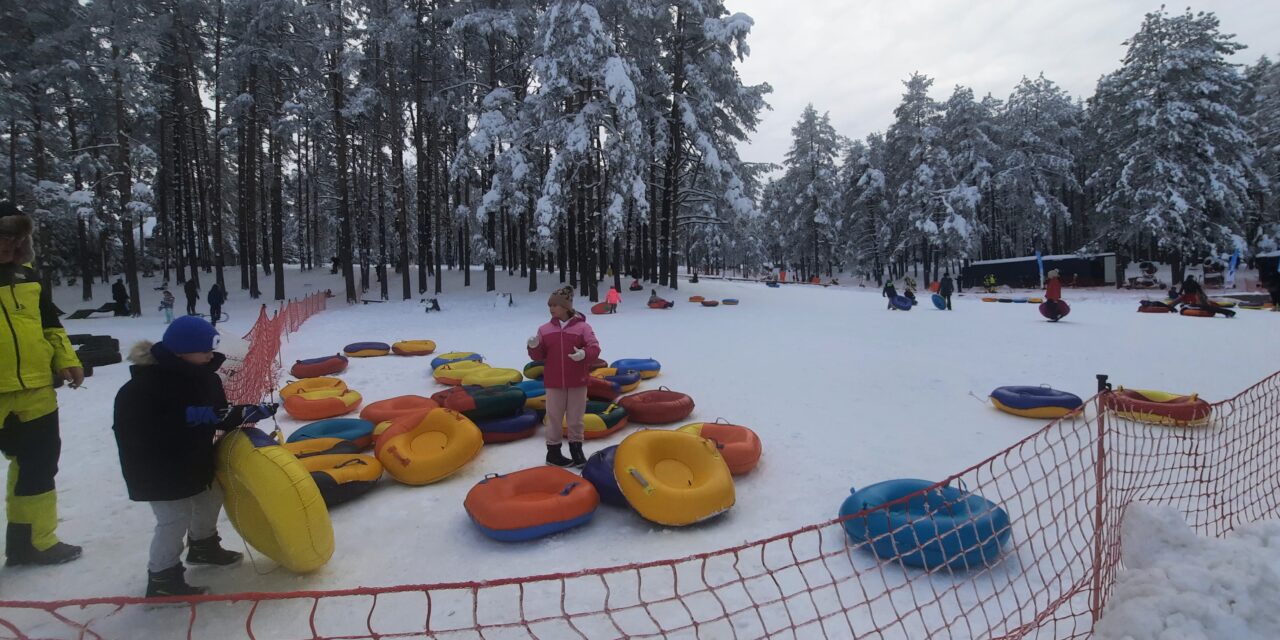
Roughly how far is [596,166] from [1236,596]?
2227 centimetres

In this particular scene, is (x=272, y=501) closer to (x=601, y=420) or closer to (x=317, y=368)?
(x=601, y=420)

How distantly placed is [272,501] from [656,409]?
4.23 meters

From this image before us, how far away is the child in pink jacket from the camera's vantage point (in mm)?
5422

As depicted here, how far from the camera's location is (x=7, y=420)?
348cm

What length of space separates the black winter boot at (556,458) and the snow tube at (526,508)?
0.93 metres

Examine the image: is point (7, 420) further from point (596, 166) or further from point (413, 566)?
point (596, 166)

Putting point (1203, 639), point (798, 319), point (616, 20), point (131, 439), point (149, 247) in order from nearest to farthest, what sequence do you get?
point (1203, 639) < point (131, 439) < point (798, 319) < point (616, 20) < point (149, 247)

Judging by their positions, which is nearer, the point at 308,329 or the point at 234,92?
the point at 308,329

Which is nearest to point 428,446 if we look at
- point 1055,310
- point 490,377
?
point 490,377

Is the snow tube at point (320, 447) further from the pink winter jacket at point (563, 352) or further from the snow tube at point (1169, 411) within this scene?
the snow tube at point (1169, 411)

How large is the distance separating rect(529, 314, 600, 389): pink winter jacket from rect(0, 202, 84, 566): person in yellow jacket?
3.22 metres

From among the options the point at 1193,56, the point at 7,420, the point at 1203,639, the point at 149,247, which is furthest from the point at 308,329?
the point at 1193,56

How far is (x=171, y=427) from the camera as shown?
3186 mm

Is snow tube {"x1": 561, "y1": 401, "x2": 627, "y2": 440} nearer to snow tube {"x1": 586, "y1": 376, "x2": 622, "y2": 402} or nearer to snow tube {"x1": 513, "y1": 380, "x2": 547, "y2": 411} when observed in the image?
snow tube {"x1": 586, "y1": 376, "x2": 622, "y2": 402}
